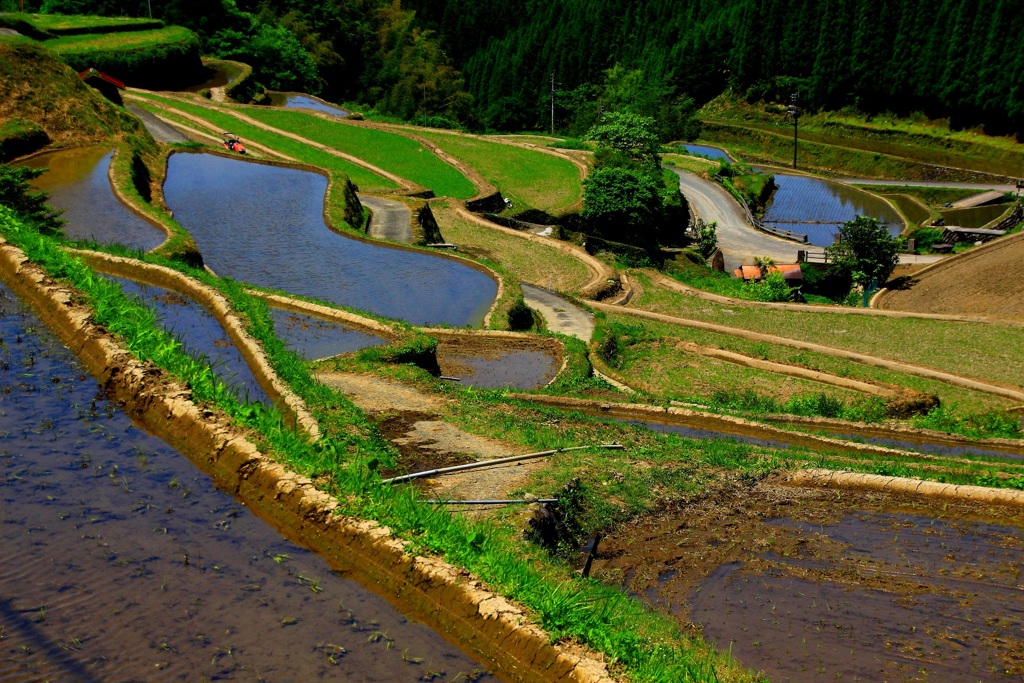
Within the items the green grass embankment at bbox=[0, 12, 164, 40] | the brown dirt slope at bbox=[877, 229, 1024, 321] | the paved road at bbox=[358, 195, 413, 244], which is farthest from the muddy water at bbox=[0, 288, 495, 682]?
the green grass embankment at bbox=[0, 12, 164, 40]

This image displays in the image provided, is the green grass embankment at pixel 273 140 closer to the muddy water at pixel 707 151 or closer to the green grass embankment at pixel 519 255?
the green grass embankment at pixel 519 255

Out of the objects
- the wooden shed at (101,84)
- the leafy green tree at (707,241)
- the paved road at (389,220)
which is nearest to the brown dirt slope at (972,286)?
the leafy green tree at (707,241)

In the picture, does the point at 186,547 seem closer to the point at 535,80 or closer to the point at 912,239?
the point at 912,239

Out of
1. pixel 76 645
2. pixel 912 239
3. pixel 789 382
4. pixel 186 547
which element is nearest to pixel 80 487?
pixel 186 547

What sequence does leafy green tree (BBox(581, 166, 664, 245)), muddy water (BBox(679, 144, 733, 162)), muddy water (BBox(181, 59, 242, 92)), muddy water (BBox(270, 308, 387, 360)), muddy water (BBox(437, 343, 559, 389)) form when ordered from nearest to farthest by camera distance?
muddy water (BBox(270, 308, 387, 360)) < muddy water (BBox(437, 343, 559, 389)) < leafy green tree (BBox(581, 166, 664, 245)) < muddy water (BBox(181, 59, 242, 92)) < muddy water (BBox(679, 144, 733, 162))

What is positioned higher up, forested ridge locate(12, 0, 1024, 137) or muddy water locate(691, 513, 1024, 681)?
forested ridge locate(12, 0, 1024, 137)

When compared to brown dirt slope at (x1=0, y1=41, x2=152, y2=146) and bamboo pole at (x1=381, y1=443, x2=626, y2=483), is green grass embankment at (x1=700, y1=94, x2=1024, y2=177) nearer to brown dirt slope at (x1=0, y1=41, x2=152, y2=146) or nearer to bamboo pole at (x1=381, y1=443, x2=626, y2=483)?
brown dirt slope at (x1=0, y1=41, x2=152, y2=146)
